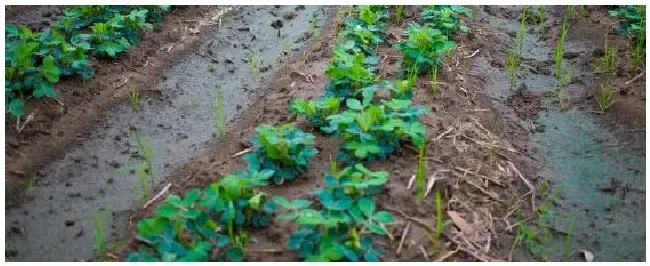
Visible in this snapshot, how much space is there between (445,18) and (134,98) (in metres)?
2.08

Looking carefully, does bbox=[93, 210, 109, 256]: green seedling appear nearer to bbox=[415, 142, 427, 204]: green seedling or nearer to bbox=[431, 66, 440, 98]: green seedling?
bbox=[415, 142, 427, 204]: green seedling

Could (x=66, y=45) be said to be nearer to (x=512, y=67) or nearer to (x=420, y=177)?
(x=420, y=177)

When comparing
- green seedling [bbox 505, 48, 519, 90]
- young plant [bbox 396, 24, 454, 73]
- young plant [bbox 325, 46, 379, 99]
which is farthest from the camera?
green seedling [bbox 505, 48, 519, 90]

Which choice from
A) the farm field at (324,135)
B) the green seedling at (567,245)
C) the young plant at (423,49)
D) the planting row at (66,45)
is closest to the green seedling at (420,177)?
the farm field at (324,135)

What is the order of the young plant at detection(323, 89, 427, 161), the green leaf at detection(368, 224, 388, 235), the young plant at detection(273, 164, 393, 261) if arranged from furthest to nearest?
the young plant at detection(323, 89, 427, 161)
the green leaf at detection(368, 224, 388, 235)
the young plant at detection(273, 164, 393, 261)

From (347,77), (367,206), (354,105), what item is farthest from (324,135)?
(367,206)

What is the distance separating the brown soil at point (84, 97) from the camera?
3.88 metres

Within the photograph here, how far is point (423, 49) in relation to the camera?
4598mm

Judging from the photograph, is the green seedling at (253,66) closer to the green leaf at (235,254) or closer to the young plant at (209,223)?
the young plant at (209,223)

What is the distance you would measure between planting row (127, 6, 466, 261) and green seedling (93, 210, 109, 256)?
0.17m

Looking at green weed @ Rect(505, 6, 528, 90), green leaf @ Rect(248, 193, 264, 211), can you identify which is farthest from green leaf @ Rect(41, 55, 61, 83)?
green weed @ Rect(505, 6, 528, 90)

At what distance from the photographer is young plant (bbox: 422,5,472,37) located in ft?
16.9

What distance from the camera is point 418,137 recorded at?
3539 mm
